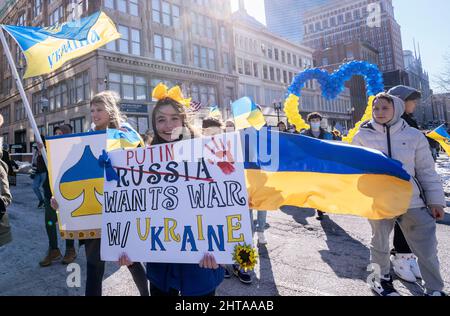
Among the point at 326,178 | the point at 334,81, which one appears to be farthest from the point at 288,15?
the point at 326,178

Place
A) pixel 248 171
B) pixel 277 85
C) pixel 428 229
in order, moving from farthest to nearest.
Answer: pixel 277 85, pixel 428 229, pixel 248 171

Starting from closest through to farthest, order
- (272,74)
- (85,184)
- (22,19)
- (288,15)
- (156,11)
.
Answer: (85,184), (156,11), (22,19), (272,74), (288,15)

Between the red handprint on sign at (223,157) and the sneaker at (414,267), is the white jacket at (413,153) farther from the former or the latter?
the red handprint on sign at (223,157)

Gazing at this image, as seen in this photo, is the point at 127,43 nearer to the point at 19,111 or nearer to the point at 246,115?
the point at 19,111

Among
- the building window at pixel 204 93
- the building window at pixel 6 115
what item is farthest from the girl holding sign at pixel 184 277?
the building window at pixel 6 115

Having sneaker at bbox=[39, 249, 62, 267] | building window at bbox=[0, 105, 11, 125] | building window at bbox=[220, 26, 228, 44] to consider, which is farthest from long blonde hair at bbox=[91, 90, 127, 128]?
building window at bbox=[0, 105, 11, 125]

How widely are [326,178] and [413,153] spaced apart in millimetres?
1236

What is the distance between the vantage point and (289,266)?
381 centimetres

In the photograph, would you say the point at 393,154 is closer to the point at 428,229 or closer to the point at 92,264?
the point at 428,229

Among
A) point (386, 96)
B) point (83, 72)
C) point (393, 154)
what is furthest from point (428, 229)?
point (83, 72)

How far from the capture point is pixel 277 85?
45.2 metres

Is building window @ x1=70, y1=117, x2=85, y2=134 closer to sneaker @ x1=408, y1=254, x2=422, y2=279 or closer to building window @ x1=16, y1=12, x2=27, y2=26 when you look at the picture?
building window @ x1=16, y1=12, x2=27, y2=26

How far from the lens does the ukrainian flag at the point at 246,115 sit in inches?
127

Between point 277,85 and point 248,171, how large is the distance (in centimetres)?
4515
